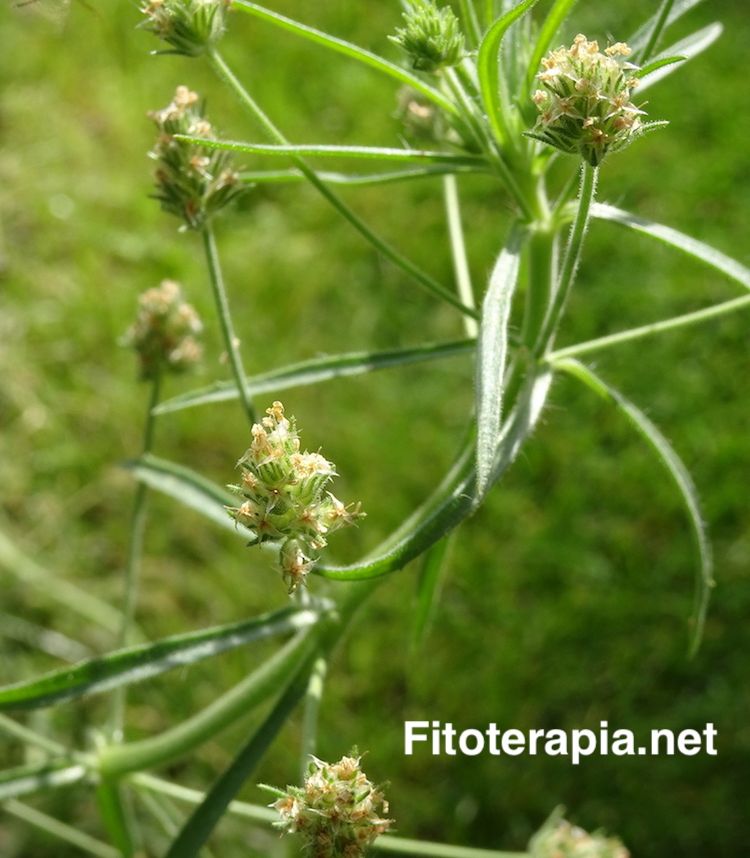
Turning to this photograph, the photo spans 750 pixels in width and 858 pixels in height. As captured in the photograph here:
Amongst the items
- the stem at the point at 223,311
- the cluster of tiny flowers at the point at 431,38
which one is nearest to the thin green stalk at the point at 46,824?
the stem at the point at 223,311

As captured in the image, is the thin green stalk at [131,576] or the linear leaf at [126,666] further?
the thin green stalk at [131,576]

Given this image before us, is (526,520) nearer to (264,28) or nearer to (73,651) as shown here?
(73,651)

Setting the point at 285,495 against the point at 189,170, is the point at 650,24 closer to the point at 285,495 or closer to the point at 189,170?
the point at 189,170

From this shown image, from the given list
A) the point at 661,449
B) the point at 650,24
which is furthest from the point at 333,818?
the point at 650,24

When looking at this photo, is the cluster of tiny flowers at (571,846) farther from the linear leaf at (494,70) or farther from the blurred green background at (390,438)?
the linear leaf at (494,70)

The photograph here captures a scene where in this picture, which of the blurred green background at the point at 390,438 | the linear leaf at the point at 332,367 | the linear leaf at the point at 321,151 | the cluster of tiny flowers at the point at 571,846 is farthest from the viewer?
the blurred green background at the point at 390,438
